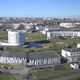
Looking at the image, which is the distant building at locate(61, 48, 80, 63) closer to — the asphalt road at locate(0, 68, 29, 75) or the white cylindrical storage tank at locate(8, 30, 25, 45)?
the asphalt road at locate(0, 68, 29, 75)

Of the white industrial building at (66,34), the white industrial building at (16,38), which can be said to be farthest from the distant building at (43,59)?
the white industrial building at (66,34)

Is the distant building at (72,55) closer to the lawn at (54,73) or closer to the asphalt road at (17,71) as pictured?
the lawn at (54,73)

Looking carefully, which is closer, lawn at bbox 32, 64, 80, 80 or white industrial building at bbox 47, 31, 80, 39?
lawn at bbox 32, 64, 80, 80

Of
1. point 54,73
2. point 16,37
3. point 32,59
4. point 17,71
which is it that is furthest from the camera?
point 16,37

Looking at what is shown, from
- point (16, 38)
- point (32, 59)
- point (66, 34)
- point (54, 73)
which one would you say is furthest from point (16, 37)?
point (54, 73)

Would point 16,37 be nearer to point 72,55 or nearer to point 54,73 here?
point 72,55

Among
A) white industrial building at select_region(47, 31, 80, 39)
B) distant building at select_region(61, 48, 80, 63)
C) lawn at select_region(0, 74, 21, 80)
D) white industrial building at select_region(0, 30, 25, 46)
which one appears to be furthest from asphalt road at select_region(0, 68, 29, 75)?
white industrial building at select_region(47, 31, 80, 39)

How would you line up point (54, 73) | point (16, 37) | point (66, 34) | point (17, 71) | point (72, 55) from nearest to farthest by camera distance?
point (54, 73)
point (17, 71)
point (72, 55)
point (16, 37)
point (66, 34)

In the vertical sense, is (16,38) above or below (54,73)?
above

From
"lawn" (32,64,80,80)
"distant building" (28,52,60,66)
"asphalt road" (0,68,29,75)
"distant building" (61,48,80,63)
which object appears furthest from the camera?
"distant building" (61,48,80,63)

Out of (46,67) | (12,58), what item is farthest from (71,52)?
(12,58)

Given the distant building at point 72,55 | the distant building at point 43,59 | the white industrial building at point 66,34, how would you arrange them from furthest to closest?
1. the white industrial building at point 66,34
2. the distant building at point 72,55
3. the distant building at point 43,59

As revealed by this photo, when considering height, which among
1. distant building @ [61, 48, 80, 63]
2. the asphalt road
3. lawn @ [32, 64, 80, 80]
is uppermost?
distant building @ [61, 48, 80, 63]
